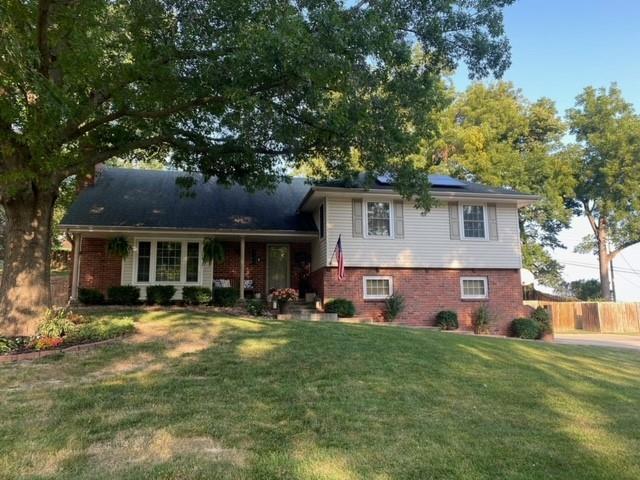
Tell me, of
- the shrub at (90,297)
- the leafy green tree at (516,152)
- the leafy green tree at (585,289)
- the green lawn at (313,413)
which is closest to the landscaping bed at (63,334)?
the green lawn at (313,413)

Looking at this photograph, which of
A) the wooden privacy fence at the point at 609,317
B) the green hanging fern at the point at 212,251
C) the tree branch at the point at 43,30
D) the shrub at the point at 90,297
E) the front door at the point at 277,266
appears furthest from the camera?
the wooden privacy fence at the point at 609,317

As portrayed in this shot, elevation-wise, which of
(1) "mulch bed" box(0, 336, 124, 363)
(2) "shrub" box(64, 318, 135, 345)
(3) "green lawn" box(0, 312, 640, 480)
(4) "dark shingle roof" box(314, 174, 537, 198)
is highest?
(4) "dark shingle roof" box(314, 174, 537, 198)

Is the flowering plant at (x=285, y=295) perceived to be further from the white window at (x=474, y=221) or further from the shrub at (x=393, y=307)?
the white window at (x=474, y=221)

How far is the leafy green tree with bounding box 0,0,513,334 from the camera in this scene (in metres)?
7.34

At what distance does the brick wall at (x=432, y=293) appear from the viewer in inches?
606

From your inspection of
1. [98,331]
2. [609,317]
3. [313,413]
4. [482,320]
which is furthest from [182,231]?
[609,317]

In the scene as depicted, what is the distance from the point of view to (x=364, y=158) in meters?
11.6

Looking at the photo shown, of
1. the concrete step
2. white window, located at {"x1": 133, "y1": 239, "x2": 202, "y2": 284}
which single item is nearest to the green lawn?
the concrete step

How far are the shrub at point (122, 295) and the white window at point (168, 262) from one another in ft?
3.49

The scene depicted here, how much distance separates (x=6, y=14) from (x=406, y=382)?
7.31 metres

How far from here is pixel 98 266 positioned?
52.1ft

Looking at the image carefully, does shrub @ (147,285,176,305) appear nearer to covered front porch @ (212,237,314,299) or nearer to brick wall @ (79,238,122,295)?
brick wall @ (79,238,122,295)

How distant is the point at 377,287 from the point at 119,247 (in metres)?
8.68

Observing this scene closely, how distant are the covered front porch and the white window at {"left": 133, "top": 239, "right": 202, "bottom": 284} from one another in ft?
2.88
